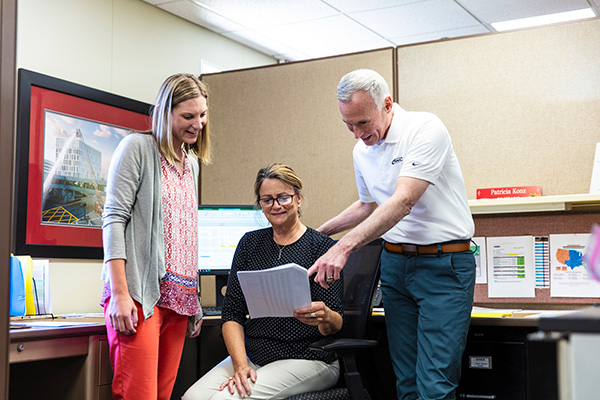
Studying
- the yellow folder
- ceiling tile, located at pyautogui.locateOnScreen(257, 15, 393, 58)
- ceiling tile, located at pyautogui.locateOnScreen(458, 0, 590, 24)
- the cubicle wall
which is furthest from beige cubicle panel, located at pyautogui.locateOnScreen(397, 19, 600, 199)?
the yellow folder

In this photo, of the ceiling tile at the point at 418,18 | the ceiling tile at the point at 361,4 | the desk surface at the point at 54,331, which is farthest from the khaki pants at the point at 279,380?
the ceiling tile at the point at 418,18

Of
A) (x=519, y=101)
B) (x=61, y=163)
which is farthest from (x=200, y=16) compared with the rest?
(x=519, y=101)

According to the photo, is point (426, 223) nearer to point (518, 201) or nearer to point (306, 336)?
point (306, 336)

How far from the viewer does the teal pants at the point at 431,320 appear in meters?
1.94

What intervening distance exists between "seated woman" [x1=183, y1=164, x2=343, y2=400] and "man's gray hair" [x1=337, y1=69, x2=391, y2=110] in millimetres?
363

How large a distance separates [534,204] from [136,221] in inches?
60.8

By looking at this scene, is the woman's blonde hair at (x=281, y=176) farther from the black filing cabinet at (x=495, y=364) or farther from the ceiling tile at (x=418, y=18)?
the ceiling tile at (x=418, y=18)

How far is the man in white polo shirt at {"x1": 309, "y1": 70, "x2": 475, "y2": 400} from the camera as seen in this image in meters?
1.91

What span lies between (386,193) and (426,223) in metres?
0.19

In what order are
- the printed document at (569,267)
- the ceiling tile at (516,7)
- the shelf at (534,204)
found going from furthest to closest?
the ceiling tile at (516,7) < the printed document at (569,267) < the shelf at (534,204)

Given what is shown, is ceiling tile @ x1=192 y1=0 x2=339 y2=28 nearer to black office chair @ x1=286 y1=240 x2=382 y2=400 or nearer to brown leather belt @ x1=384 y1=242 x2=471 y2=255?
black office chair @ x1=286 y1=240 x2=382 y2=400

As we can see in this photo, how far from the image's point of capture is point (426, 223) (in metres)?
2.02

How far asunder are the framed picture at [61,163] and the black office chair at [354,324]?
126cm

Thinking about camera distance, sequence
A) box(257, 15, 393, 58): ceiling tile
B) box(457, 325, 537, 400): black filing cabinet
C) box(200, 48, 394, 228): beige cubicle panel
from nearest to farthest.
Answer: box(457, 325, 537, 400): black filing cabinet
box(200, 48, 394, 228): beige cubicle panel
box(257, 15, 393, 58): ceiling tile
